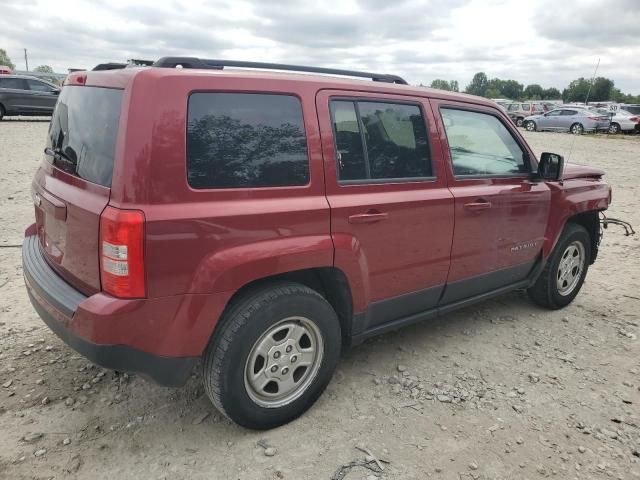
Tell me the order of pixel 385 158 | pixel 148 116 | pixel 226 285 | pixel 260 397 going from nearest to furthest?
pixel 148 116, pixel 226 285, pixel 260 397, pixel 385 158

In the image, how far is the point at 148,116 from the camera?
7.11ft

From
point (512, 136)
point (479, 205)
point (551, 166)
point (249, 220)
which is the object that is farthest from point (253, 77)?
point (551, 166)

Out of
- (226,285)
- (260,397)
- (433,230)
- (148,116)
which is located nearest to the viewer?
(148,116)

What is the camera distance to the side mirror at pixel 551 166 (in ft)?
12.4

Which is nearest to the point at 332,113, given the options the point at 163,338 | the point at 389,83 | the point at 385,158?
the point at 385,158

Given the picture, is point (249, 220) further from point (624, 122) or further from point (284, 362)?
point (624, 122)

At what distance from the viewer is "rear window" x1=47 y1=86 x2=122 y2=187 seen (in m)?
2.27

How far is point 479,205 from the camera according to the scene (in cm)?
342

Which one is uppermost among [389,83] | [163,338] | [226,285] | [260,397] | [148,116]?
[389,83]

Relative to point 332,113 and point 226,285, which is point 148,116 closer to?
point 226,285

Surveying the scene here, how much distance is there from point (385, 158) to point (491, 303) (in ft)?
7.45

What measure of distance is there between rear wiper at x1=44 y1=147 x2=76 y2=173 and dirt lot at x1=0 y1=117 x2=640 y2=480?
133 cm

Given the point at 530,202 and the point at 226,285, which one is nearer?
the point at 226,285

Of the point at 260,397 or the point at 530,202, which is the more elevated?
the point at 530,202
